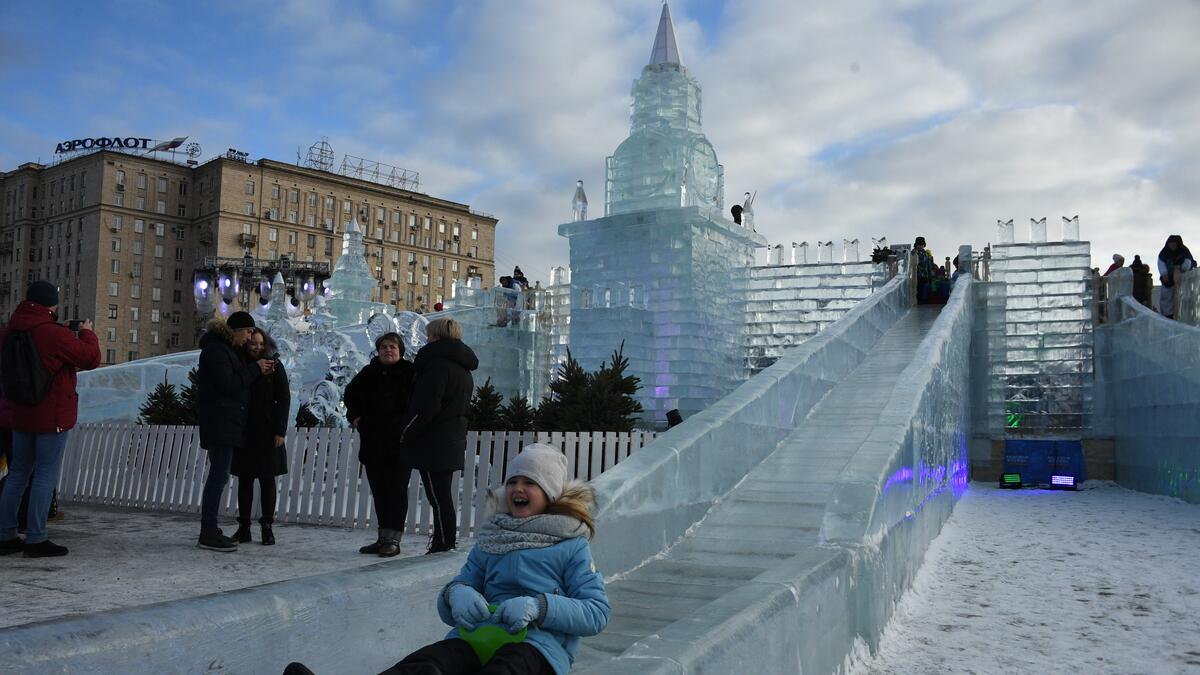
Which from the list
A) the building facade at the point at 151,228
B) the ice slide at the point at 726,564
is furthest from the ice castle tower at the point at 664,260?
the building facade at the point at 151,228

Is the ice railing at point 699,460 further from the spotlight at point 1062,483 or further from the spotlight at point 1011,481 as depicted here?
the spotlight at point 1062,483

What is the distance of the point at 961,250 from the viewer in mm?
21625

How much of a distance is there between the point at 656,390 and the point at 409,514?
36.7 feet

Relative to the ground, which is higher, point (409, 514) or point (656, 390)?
point (656, 390)

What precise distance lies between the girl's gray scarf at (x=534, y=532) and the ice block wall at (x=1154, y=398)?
12.0 m

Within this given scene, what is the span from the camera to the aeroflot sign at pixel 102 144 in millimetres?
81688

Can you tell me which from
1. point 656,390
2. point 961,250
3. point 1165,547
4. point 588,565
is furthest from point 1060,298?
point 588,565

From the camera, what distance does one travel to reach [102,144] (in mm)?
81375

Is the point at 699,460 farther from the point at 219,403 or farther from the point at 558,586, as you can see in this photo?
the point at 558,586

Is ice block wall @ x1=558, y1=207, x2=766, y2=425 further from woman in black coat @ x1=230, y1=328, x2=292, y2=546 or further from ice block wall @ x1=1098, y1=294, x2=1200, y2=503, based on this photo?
woman in black coat @ x1=230, y1=328, x2=292, y2=546

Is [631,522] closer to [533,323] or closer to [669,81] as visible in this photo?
[669,81]

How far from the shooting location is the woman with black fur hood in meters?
17.2

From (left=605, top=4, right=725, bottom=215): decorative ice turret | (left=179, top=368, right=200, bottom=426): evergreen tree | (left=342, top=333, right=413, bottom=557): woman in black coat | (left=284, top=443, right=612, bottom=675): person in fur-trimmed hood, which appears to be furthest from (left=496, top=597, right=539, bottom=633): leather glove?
(left=605, top=4, right=725, bottom=215): decorative ice turret

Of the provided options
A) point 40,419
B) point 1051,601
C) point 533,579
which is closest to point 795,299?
point 1051,601
